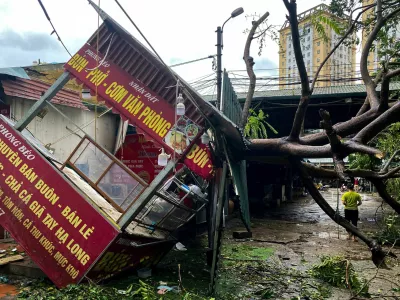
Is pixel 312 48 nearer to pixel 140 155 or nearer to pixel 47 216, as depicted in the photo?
pixel 140 155

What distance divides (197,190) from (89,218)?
3.30 meters

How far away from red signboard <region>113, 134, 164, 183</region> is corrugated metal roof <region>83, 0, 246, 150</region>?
6.36m

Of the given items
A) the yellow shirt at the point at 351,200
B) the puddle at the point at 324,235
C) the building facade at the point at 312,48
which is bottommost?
the puddle at the point at 324,235

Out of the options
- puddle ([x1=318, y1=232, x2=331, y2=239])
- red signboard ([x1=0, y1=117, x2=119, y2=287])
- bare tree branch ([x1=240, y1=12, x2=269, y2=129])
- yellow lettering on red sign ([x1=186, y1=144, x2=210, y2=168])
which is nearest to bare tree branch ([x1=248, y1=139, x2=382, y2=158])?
yellow lettering on red sign ([x1=186, y1=144, x2=210, y2=168])

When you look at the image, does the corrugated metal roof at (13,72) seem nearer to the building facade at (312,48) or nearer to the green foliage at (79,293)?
the green foliage at (79,293)

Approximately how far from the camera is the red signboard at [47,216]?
5.19 m

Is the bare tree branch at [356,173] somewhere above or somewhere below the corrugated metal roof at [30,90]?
below

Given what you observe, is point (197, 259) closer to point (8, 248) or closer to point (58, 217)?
point (58, 217)

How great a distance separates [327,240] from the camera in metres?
10.8

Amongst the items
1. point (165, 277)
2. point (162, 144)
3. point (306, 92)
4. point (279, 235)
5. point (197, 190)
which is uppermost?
point (306, 92)

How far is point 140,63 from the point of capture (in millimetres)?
5855

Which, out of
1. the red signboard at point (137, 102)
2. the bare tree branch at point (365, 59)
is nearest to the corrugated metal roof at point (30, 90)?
the red signboard at point (137, 102)

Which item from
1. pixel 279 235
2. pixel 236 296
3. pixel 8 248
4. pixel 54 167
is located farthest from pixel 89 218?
pixel 279 235

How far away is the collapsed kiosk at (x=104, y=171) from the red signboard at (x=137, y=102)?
0.05ft
